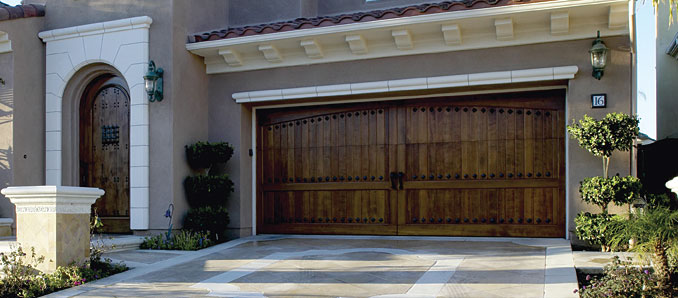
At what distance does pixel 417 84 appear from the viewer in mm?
8562

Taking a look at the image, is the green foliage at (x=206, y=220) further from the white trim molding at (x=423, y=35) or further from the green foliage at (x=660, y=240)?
the green foliage at (x=660, y=240)

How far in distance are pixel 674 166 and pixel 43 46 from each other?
36.7ft

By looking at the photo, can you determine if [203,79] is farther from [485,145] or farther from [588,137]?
[588,137]

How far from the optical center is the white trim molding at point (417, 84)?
26.1ft

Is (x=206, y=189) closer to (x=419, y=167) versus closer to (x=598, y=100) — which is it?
(x=419, y=167)

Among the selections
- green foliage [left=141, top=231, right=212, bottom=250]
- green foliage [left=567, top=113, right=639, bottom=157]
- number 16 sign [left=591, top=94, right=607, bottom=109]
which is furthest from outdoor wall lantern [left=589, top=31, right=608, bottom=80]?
green foliage [left=141, top=231, right=212, bottom=250]

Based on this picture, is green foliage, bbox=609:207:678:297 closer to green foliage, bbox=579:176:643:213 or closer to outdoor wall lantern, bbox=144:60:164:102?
green foliage, bbox=579:176:643:213

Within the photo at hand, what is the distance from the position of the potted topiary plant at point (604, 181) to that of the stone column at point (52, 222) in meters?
5.92

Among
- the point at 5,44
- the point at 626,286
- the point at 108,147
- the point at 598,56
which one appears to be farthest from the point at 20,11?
the point at 626,286

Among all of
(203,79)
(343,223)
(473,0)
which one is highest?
(473,0)

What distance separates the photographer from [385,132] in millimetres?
9211

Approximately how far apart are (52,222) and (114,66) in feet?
12.3

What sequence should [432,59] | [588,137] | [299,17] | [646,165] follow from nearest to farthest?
[588,137] < [432,59] < [299,17] < [646,165]

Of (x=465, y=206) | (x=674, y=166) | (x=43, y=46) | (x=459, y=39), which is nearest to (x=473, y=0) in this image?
(x=459, y=39)
